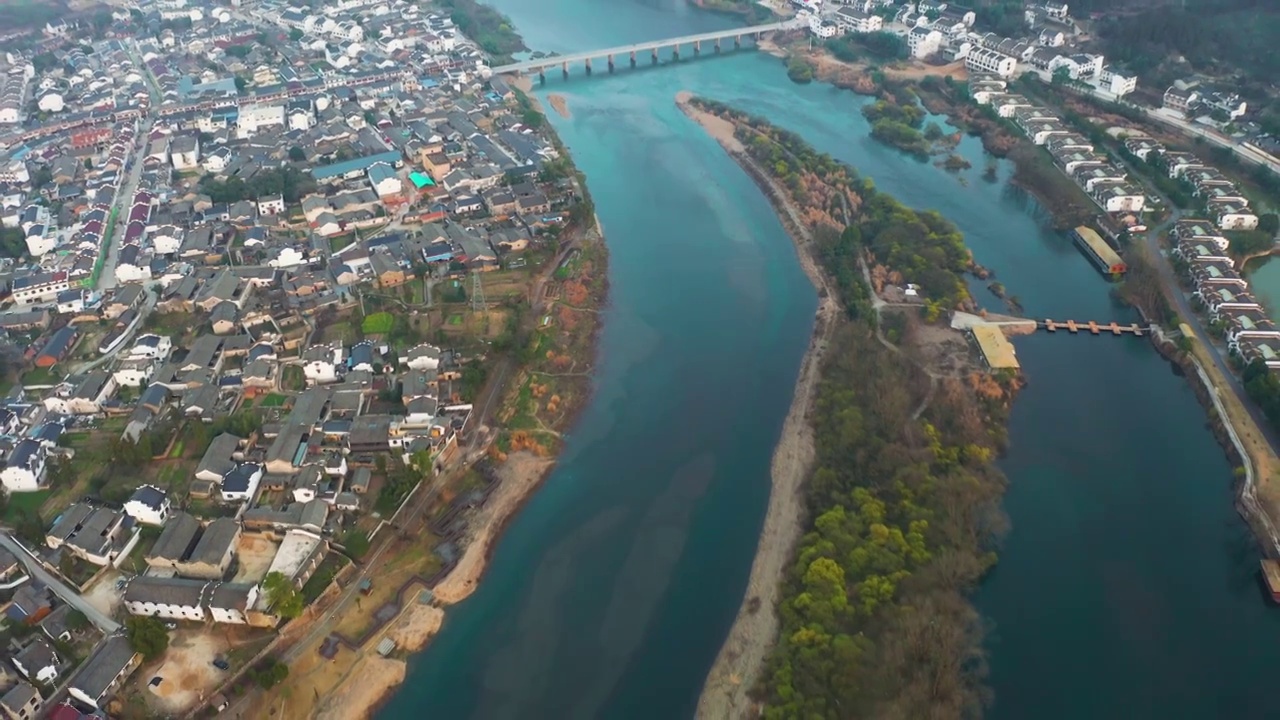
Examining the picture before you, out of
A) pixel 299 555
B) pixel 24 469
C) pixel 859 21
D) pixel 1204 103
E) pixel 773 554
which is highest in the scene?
pixel 1204 103

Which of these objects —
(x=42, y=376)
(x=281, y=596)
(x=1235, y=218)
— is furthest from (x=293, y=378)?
(x=1235, y=218)

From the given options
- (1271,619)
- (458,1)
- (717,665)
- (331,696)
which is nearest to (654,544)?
(717,665)

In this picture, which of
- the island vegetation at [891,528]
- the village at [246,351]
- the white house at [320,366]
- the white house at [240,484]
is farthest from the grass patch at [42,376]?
the island vegetation at [891,528]

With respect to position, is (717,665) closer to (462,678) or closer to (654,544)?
(654,544)

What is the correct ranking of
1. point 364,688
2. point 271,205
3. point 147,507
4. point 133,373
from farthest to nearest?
1. point 271,205
2. point 133,373
3. point 147,507
4. point 364,688

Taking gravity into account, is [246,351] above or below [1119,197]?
below

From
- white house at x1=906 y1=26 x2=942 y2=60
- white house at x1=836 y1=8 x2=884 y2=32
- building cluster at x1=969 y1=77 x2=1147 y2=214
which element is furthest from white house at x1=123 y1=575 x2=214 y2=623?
white house at x1=836 y1=8 x2=884 y2=32

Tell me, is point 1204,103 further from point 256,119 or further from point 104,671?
point 104,671
